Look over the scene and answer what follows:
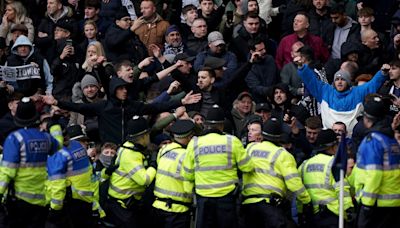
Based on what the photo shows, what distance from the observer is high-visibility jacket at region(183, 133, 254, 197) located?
21.3 meters

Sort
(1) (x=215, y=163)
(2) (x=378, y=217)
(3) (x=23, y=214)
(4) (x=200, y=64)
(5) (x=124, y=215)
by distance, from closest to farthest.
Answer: (2) (x=378, y=217) < (1) (x=215, y=163) < (3) (x=23, y=214) < (5) (x=124, y=215) < (4) (x=200, y=64)

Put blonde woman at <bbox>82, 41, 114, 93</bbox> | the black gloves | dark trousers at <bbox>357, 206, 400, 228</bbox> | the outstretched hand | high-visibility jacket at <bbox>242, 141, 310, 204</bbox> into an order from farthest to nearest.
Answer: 1. blonde woman at <bbox>82, 41, 114, 93</bbox>
2. the outstretched hand
3. the black gloves
4. high-visibility jacket at <bbox>242, 141, 310, 204</bbox>
5. dark trousers at <bbox>357, 206, 400, 228</bbox>

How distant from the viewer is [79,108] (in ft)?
80.0

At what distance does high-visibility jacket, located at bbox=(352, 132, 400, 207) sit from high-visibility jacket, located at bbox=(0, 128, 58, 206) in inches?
171

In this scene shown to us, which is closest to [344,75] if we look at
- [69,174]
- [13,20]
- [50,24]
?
[69,174]

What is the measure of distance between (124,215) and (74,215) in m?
0.78

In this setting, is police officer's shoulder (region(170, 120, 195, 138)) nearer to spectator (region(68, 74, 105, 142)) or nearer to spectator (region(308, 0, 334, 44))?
spectator (region(68, 74, 105, 142))

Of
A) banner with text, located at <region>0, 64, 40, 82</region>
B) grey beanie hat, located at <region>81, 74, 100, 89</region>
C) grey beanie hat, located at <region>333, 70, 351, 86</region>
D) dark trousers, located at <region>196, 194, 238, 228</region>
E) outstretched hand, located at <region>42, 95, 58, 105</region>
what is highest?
grey beanie hat, located at <region>333, 70, 351, 86</region>

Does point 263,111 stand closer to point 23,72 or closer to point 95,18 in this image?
point 23,72

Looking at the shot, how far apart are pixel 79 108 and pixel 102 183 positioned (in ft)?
6.90

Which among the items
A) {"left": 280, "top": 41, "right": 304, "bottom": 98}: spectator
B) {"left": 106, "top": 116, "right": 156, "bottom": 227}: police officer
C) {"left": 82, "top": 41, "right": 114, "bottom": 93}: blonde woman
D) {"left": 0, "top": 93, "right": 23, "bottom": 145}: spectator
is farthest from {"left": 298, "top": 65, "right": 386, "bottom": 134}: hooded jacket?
{"left": 0, "top": 93, "right": 23, "bottom": 145}: spectator

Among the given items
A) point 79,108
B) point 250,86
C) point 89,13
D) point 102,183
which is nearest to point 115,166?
point 102,183

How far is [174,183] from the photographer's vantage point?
21.8 meters

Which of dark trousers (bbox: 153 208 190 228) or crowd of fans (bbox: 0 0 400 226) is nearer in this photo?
dark trousers (bbox: 153 208 190 228)
